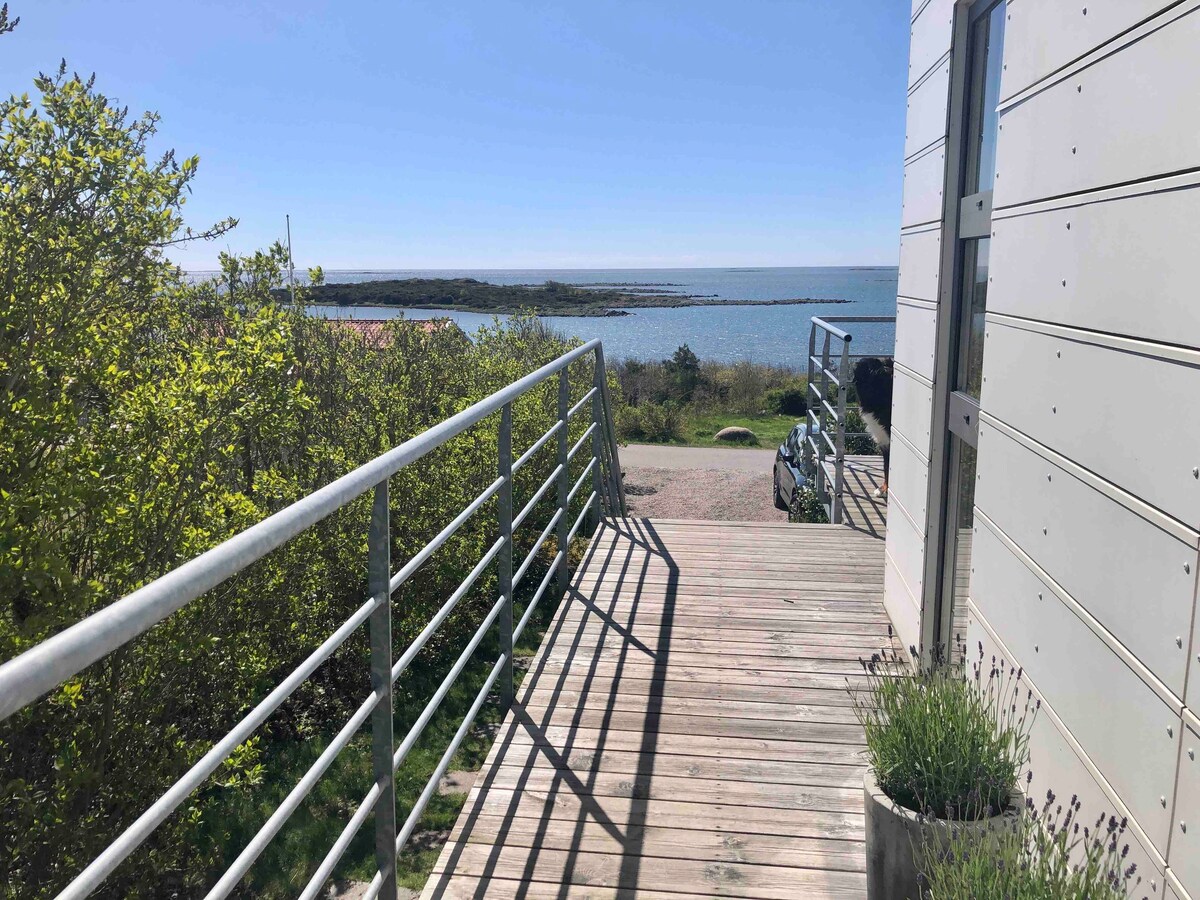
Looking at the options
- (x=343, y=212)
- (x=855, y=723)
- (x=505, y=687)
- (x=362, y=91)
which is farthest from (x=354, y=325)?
(x=343, y=212)

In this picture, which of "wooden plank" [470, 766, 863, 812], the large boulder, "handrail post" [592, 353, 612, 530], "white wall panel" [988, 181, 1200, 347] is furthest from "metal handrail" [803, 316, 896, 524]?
the large boulder

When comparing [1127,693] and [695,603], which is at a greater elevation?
[1127,693]

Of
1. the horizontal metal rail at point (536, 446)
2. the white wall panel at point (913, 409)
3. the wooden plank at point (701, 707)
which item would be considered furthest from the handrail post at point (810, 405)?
the wooden plank at point (701, 707)

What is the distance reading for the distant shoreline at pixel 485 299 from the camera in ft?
34.6

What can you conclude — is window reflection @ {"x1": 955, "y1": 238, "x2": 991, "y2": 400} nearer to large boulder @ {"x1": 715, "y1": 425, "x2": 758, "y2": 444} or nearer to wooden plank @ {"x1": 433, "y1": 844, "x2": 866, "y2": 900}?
wooden plank @ {"x1": 433, "y1": 844, "x2": 866, "y2": 900}

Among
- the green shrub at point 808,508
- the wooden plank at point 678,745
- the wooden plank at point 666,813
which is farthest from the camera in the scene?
the green shrub at point 808,508

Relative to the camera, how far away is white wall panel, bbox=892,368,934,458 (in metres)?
3.91

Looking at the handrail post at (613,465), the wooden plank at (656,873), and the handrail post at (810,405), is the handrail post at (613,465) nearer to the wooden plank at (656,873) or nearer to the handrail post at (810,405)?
the handrail post at (810,405)

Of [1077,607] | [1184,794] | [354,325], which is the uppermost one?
[354,325]

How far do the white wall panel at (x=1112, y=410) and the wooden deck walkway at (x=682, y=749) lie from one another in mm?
1276

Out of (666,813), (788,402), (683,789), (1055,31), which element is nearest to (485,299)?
(788,402)

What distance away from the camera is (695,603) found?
15.9ft

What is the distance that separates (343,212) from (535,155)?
526 inches

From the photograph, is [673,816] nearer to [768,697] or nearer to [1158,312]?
[768,697]
